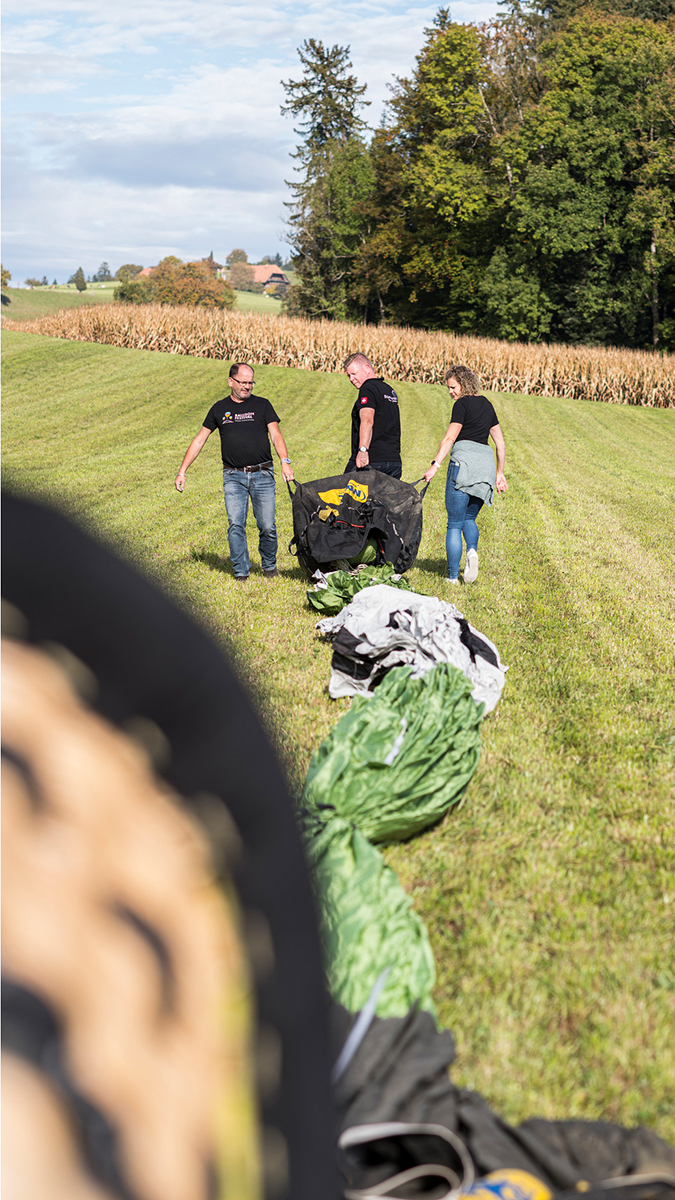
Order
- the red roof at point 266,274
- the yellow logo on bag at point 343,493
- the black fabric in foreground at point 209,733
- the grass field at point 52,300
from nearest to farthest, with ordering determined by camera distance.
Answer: the black fabric in foreground at point 209,733, the yellow logo on bag at point 343,493, the grass field at point 52,300, the red roof at point 266,274

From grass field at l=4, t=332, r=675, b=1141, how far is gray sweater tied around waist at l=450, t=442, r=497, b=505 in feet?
3.46

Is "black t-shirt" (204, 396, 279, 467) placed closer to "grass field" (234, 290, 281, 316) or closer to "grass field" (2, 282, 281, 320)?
"grass field" (2, 282, 281, 320)

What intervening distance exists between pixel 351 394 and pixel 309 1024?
29096mm

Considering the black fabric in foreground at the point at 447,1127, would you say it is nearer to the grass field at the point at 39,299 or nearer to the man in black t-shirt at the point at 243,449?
the man in black t-shirt at the point at 243,449

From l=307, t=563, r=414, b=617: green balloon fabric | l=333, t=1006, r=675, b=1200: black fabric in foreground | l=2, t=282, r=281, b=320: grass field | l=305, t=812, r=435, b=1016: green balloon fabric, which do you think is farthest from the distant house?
l=333, t=1006, r=675, b=1200: black fabric in foreground

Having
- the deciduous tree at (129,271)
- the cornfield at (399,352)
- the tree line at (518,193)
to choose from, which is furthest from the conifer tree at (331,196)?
the deciduous tree at (129,271)

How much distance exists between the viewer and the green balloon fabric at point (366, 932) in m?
2.36

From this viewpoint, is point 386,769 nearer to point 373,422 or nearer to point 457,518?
point 457,518

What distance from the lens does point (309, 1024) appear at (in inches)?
27.1

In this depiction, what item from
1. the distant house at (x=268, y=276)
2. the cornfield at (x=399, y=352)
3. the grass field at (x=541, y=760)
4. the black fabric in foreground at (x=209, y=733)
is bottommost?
the grass field at (x=541, y=760)

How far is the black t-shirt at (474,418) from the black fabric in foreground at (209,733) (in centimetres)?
735

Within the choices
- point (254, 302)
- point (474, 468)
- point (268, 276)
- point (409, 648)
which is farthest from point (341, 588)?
point (268, 276)

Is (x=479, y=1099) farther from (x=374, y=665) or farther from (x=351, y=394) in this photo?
(x=351, y=394)

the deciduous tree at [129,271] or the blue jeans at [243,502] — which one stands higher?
the deciduous tree at [129,271]
